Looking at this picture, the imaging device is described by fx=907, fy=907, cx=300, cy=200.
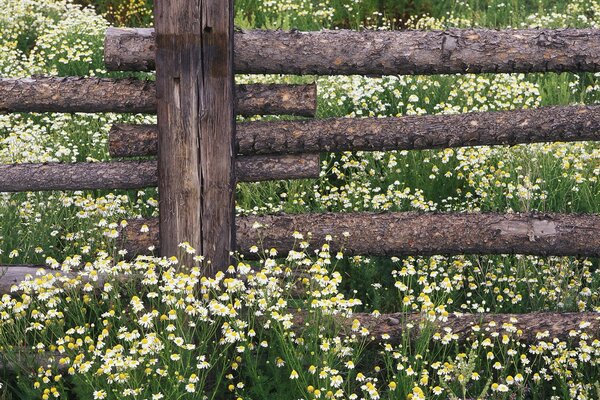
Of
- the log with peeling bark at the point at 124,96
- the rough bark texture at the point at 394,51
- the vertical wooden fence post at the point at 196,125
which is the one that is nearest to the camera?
the vertical wooden fence post at the point at 196,125

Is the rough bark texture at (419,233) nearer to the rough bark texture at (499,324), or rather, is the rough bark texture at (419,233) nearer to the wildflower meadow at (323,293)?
the wildflower meadow at (323,293)

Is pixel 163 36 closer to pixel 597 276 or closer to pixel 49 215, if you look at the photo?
pixel 49 215

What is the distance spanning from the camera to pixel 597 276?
5.02 m

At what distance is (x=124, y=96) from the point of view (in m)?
4.55

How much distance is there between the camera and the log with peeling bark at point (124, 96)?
4.55 meters

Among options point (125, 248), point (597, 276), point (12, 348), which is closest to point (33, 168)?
point (125, 248)

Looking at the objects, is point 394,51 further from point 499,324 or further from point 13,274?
point 13,274

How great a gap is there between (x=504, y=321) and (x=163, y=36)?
85.4 inches

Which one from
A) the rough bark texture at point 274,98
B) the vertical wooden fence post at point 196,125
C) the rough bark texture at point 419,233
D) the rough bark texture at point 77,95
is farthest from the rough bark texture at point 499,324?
the rough bark texture at point 77,95

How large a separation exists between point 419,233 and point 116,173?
1.62 m

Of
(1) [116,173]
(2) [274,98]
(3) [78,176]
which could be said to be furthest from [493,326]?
(3) [78,176]

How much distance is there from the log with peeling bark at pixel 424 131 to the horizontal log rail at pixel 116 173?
66 millimetres

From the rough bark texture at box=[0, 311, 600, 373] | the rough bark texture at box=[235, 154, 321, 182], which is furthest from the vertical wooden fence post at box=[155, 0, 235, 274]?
the rough bark texture at box=[0, 311, 600, 373]

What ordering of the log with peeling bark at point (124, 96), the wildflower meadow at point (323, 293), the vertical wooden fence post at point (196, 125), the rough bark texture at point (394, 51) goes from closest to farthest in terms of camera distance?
the wildflower meadow at point (323, 293) → the vertical wooden fence post at point (196, 125) → the rough bark texture at point (394, 51) → the log with peeling bark at point (124, 96)
